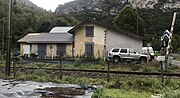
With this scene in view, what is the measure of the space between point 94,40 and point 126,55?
5.66 metres

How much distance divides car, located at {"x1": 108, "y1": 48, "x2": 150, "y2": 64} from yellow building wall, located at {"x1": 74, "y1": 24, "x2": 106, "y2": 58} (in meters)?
3.51

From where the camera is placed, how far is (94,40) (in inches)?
1328

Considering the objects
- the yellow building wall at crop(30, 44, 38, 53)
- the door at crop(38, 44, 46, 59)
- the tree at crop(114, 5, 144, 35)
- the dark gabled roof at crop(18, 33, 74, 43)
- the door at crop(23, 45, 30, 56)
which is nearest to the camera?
the dark gabled roof at crop(18, 33, 74, 43)

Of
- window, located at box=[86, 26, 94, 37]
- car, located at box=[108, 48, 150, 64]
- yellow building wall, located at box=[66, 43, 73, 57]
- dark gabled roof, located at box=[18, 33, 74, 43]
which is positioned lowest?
car, located at box=[108, 48, 150, 64]

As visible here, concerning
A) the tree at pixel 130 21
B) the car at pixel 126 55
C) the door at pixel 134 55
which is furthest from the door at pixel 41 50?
Result: the tree at pixel 130 21

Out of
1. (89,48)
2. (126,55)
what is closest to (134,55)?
(126,55)

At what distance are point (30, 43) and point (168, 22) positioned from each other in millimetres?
34276

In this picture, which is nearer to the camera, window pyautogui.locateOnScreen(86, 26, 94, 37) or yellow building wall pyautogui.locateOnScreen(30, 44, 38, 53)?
window pyautogui.locateOnScreen(86, 26, 94, 37)

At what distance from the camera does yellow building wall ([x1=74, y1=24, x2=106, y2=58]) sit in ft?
109

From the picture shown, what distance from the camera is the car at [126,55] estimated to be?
Answer: 28469 mm

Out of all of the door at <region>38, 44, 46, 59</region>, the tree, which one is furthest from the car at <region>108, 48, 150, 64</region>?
the tree

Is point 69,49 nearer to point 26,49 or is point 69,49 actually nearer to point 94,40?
point 94,40

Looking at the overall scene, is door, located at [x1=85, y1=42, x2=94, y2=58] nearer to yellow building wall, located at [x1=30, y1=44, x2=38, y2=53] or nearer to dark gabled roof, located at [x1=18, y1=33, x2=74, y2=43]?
dark gabled roof, located at [x1=18, y1=33, x2=74, y2=43]

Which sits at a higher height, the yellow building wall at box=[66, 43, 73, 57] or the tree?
the tree
